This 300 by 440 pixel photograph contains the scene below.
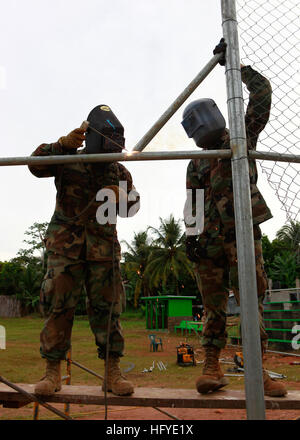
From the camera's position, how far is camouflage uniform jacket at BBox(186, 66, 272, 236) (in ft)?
7.93

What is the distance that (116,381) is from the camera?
2.64 m

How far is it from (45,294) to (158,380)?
6273 millimetres

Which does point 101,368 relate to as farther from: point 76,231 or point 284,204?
point 284,204

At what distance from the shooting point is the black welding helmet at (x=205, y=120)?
2.46 m

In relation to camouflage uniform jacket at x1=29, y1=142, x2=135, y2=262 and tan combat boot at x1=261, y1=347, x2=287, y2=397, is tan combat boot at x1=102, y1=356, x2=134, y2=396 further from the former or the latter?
tan combat boot at x1=261, y1=347, x2=287, y2=397

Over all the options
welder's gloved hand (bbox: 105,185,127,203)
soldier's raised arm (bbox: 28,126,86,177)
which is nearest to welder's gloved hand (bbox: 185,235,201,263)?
welder's gloved hand (bbox: 105,185,127,203)

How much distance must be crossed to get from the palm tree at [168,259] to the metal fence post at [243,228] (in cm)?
3551

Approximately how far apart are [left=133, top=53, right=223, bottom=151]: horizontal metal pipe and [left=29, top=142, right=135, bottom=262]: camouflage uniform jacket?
1.03 m

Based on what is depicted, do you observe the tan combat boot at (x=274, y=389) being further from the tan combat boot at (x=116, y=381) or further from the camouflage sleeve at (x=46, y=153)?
the camouflage sleeve at (x=46, y=153)

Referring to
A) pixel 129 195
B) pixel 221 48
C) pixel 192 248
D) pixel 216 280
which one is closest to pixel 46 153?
pixel 129 195

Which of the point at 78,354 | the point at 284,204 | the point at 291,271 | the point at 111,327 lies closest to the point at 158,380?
the point at 78,354

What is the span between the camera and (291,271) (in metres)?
34.5

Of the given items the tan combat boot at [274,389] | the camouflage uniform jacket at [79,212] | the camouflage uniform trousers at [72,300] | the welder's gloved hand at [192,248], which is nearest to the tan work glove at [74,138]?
the camouflage uniform jacket at [79,212]

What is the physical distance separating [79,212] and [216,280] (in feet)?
4.03
